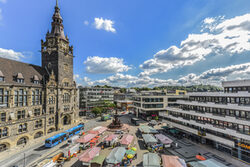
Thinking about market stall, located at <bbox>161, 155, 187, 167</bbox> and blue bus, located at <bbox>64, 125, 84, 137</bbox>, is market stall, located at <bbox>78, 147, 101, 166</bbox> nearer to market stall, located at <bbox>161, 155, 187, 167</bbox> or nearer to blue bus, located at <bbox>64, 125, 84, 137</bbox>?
market stall, located at <bbox>161, 155, 187, 167</bbox>

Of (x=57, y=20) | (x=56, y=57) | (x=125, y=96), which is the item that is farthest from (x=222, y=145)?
(x=125, y=96)

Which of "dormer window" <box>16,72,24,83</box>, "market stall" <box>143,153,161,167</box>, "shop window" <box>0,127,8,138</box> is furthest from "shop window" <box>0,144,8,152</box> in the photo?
"market stall" <box>143,153,161,167</box>

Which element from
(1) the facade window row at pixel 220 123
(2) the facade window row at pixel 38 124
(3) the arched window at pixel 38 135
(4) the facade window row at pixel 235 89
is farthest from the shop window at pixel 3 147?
(4) the facade window row at pixel 235 89

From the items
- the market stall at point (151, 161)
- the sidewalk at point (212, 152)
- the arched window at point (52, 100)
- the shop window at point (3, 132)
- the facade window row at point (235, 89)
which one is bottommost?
the sidewalk at point (212, 152)

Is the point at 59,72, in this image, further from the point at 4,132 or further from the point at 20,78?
the point at 4,132

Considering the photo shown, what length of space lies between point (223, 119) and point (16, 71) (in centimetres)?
6314

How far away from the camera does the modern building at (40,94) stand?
113 feet

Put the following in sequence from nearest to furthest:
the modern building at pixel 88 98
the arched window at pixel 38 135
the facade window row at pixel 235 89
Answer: the facade window row at pixel 235 89
the arched window at pixel 38 135
the modern building at pixel 88 98

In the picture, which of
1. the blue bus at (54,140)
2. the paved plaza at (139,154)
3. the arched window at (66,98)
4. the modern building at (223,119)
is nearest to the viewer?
the modern building at (223,119)

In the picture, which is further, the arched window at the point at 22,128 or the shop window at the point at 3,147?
the arched window at the point at 22,128

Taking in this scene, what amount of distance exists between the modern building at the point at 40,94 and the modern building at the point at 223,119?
165 ft

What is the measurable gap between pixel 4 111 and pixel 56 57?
28.1 metres

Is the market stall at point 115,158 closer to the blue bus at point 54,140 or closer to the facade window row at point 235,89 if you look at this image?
the blue bus at point 54,140

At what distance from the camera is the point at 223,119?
27953 millimetres
